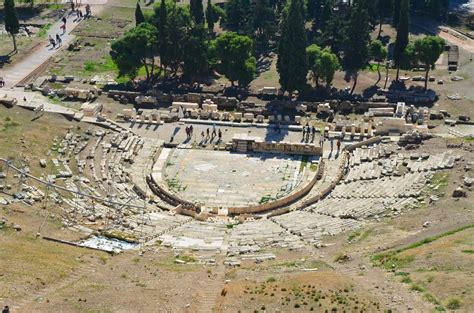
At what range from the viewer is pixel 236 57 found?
80.7 metres

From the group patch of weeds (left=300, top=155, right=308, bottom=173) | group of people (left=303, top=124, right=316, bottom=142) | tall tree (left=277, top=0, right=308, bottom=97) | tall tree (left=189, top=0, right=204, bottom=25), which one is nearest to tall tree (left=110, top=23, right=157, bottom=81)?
tall tree (left=189, top=0, right=204, bottom=25)

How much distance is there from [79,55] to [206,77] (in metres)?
17.6

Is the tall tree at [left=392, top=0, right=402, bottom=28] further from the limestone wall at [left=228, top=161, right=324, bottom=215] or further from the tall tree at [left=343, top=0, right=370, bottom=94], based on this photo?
the limestone wall at [left=228, top=161, right=324, bottom=215]

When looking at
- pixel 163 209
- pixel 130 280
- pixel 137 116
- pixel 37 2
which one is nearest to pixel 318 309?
pixel 130 280

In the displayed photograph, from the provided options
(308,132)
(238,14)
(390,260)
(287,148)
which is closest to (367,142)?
(308,132)

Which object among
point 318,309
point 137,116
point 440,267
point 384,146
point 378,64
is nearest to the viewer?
point 318,309

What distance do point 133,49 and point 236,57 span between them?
1163 centimetres

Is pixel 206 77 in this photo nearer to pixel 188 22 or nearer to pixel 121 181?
pixel 188 22

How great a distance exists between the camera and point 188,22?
8781 centimetres

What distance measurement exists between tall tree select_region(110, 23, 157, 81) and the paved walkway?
1126 cm

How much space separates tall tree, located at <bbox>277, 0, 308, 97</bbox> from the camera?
76.9m

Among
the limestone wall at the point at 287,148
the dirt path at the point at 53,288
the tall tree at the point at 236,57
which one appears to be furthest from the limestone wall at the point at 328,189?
the dirt path at the point at 53,288

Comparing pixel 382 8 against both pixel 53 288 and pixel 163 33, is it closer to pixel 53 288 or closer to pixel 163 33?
pixel 163 33

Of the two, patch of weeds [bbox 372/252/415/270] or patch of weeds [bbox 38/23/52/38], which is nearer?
patch of weeds [bbox 372/252/415/270]
